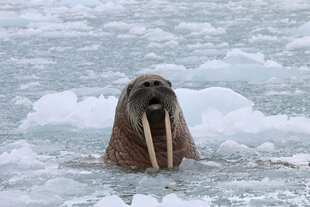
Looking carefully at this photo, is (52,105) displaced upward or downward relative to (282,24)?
downward

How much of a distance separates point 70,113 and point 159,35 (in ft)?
27.7

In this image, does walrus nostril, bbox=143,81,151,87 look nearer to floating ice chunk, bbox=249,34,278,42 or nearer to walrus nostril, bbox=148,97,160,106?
walrus nostril, bbox=148,97,160,106

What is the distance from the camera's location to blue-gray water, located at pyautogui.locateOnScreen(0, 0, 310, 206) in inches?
194

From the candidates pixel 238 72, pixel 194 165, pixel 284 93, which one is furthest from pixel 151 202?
pixel 238 72

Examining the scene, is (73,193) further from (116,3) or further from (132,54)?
(116,3)

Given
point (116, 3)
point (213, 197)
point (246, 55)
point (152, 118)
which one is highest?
point (116, 3)

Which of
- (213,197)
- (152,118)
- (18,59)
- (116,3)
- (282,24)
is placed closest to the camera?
(213,197)

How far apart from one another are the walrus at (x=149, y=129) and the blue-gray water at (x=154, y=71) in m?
0.16

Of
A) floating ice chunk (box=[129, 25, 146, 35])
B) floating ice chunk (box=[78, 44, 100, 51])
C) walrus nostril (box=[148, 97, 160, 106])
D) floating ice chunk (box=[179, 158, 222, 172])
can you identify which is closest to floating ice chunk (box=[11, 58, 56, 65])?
floating ice chunk (box=[78, 44, 100, 51])

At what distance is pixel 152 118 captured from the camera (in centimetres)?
536

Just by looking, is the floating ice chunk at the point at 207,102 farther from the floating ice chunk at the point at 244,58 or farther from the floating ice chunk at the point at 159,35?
the floating ice chunk at the point at 159,35

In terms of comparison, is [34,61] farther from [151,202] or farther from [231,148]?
[151,202]

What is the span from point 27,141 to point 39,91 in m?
3.29

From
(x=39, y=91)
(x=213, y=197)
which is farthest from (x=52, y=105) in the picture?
(x=213, y=197)
